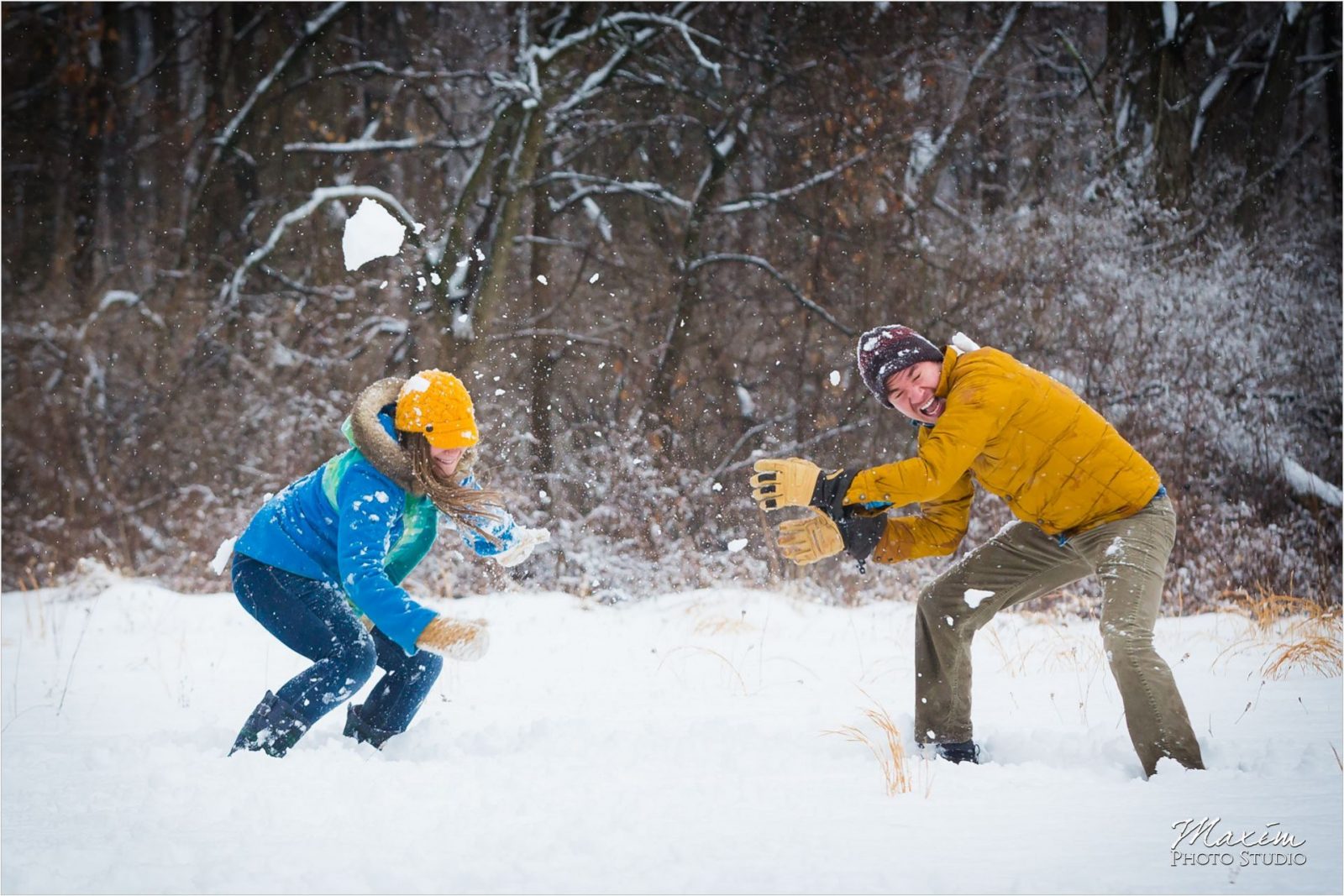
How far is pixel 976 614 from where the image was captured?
366 centimetres

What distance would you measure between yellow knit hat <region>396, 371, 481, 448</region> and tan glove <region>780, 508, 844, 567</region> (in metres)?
1.18

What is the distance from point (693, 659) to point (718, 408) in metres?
4.37

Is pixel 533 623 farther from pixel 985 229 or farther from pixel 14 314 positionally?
pixel 14 314

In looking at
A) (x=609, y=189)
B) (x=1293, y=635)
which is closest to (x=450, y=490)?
(x=1293, y=635)

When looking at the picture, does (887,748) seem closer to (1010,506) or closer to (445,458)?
(1010,506)

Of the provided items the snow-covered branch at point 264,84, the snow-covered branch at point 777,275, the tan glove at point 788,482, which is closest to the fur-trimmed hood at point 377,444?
the tan glove at point 788,482

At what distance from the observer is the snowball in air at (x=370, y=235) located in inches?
384

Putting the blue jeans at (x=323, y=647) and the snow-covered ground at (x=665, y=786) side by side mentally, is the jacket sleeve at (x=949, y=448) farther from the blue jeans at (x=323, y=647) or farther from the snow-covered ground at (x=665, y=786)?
the blue jeans at (x=323, y=647)

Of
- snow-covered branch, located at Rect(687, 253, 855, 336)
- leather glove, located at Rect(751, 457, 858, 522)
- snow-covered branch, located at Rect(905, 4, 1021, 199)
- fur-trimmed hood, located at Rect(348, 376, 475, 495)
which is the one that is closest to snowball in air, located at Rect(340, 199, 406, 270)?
snow-covered branch, located at Rect(687, 253, 855, 336)

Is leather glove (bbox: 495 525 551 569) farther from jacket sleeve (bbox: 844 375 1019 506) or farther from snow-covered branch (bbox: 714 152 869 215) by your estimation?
snow-covered branch (bbox: 714 152 869 215)

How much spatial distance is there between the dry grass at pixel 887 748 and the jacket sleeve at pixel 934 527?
63 centimetres

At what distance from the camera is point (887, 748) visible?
3637 millimetres

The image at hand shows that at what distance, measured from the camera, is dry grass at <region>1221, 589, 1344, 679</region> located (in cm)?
502

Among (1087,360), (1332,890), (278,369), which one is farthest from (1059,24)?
(1332,890)
